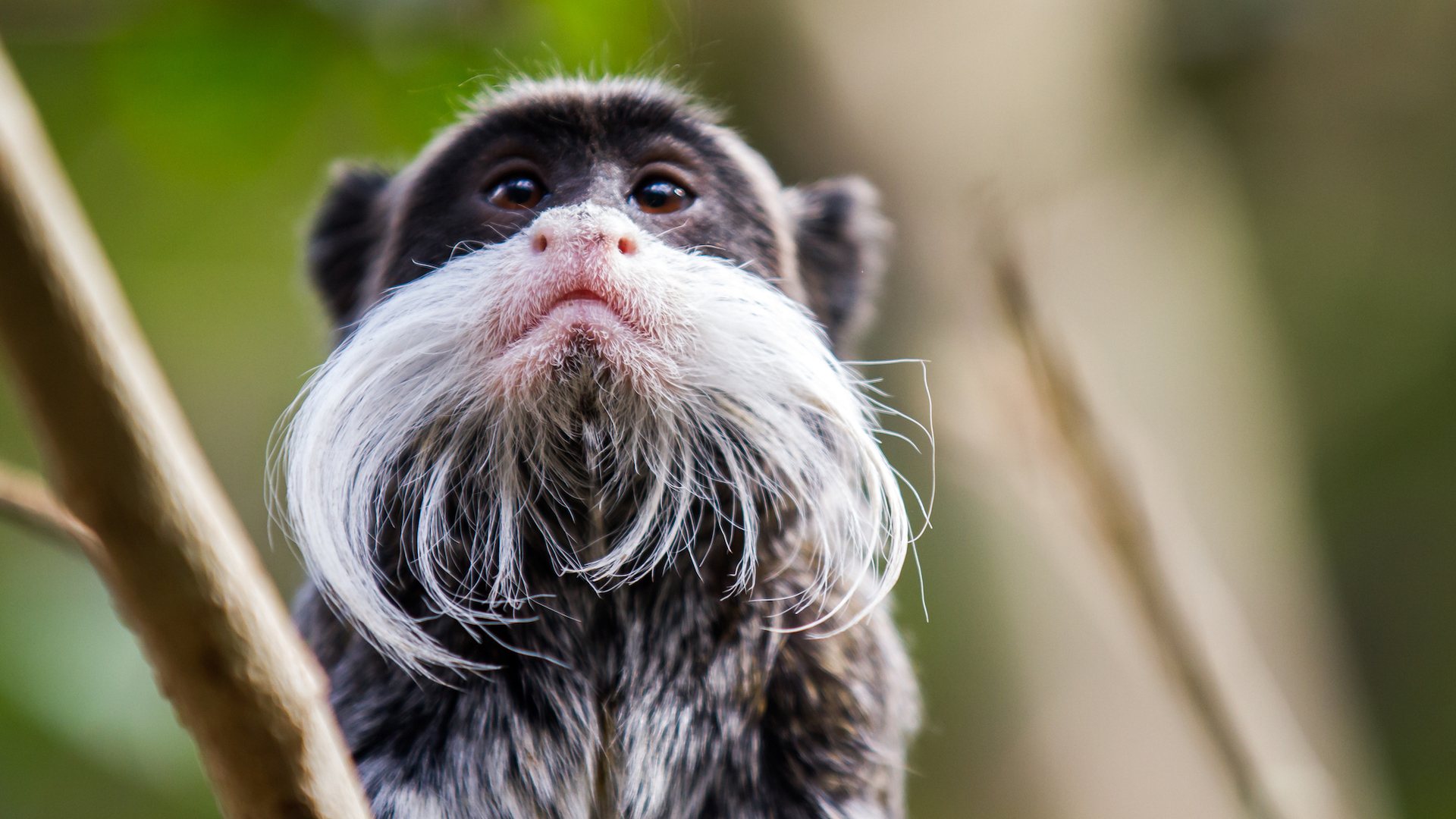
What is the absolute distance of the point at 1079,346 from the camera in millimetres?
2242

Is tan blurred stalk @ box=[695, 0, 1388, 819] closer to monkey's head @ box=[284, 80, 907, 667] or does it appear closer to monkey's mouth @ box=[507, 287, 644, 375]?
monkey's head @ box=[284, 80, 907, 667]

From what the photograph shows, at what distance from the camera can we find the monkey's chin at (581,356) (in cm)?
117

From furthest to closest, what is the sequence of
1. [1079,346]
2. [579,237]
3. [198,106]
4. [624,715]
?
[1079,346]
[198,106]
[624,715]
[579,237]

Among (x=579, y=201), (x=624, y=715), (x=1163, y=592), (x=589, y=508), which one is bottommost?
(x=624, y=715)

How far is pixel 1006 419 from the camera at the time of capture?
2053 mm

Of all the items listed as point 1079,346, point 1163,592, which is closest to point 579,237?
point 1163,592

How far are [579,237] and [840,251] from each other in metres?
0.70

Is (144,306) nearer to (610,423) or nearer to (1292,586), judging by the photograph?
(610,423)

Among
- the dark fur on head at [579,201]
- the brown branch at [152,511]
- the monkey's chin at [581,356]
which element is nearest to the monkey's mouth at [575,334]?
the monkey's chin at [581,356]

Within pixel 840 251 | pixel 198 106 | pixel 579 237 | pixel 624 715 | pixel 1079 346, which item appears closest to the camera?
pixel 579 237

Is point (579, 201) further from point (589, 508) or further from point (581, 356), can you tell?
point (589, 508)

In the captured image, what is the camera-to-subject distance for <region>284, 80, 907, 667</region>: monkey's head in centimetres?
119

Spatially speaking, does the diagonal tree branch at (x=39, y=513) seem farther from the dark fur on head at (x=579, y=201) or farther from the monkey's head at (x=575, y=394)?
the dark fur on head at (x=579, y=201)

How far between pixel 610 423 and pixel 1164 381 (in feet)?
7.43
